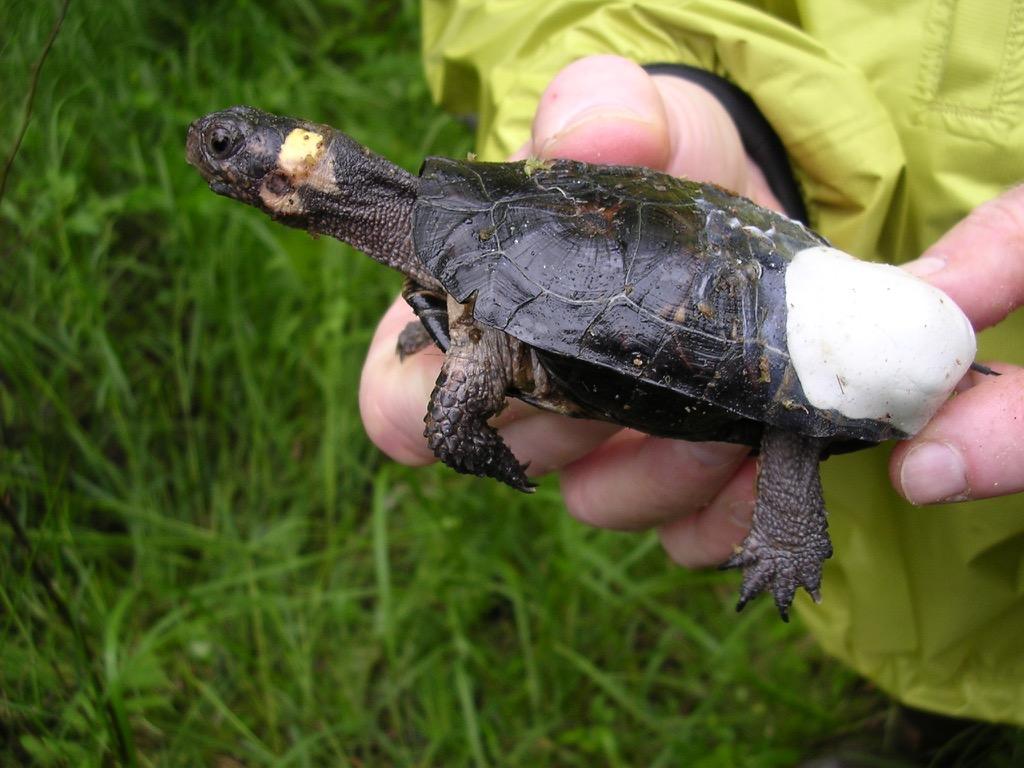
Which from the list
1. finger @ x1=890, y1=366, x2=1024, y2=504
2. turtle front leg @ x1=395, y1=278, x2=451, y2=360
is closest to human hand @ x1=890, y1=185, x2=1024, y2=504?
finger @ x1=890, y1=366, x2=1024, y2=504

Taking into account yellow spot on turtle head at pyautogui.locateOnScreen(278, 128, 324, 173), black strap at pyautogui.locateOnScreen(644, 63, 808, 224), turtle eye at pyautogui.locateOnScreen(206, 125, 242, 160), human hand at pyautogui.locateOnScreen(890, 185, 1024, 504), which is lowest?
human hand at pyautogui.locateOnScreen(890, 185, 1024, 504)

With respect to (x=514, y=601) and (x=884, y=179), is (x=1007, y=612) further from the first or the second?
(x=514, y=601)

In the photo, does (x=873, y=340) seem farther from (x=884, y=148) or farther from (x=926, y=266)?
(x=884, y=148)

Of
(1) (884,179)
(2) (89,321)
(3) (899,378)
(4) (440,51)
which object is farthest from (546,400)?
(2) (89,321)

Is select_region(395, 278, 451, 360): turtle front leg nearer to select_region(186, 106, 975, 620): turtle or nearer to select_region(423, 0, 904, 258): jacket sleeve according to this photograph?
select_region(186, 106, 975, 620): turtle

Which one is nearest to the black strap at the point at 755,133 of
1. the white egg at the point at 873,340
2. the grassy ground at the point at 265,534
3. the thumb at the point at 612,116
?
the thumb at the point at 612,116

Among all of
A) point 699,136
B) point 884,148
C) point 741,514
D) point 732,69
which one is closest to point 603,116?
point 699,136

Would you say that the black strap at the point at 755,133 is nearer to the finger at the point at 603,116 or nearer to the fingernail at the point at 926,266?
the finger at the point at 603,116
